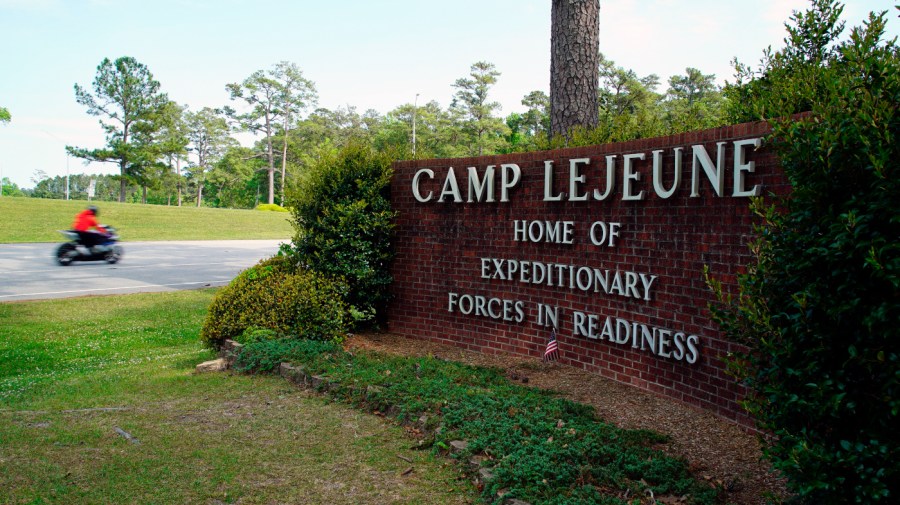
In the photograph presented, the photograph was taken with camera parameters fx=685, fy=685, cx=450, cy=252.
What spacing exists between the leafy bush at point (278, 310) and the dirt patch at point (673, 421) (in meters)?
0.52

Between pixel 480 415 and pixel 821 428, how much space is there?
2.68 m

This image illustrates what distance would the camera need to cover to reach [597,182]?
6762 millimetres

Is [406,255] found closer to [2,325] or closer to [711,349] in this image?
[711,349]

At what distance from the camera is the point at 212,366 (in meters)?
7.58

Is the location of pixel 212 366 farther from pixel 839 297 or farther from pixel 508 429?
pixel 839 297

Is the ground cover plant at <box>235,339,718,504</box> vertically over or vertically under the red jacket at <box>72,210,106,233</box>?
under

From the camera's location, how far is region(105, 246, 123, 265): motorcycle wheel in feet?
64.3

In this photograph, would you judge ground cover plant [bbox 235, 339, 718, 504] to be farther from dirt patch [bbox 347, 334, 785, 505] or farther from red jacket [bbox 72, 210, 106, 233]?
red jacket [bbox 72, 210, 106, 233]

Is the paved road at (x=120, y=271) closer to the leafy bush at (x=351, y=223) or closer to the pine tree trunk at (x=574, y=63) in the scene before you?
the leafy bush at (x=351, y=223)

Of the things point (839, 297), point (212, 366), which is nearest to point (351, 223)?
point (212, 366)

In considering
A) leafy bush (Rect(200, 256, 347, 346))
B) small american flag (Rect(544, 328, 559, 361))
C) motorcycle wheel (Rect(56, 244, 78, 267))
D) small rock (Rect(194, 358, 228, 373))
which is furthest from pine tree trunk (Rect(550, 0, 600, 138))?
motorcycle wheel (Rect(56, 244, 78, 267))

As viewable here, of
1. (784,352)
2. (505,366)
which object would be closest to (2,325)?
(505,366)

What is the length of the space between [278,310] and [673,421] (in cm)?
473

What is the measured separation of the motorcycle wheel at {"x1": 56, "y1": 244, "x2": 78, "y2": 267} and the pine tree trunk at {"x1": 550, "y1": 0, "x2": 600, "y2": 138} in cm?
1523
